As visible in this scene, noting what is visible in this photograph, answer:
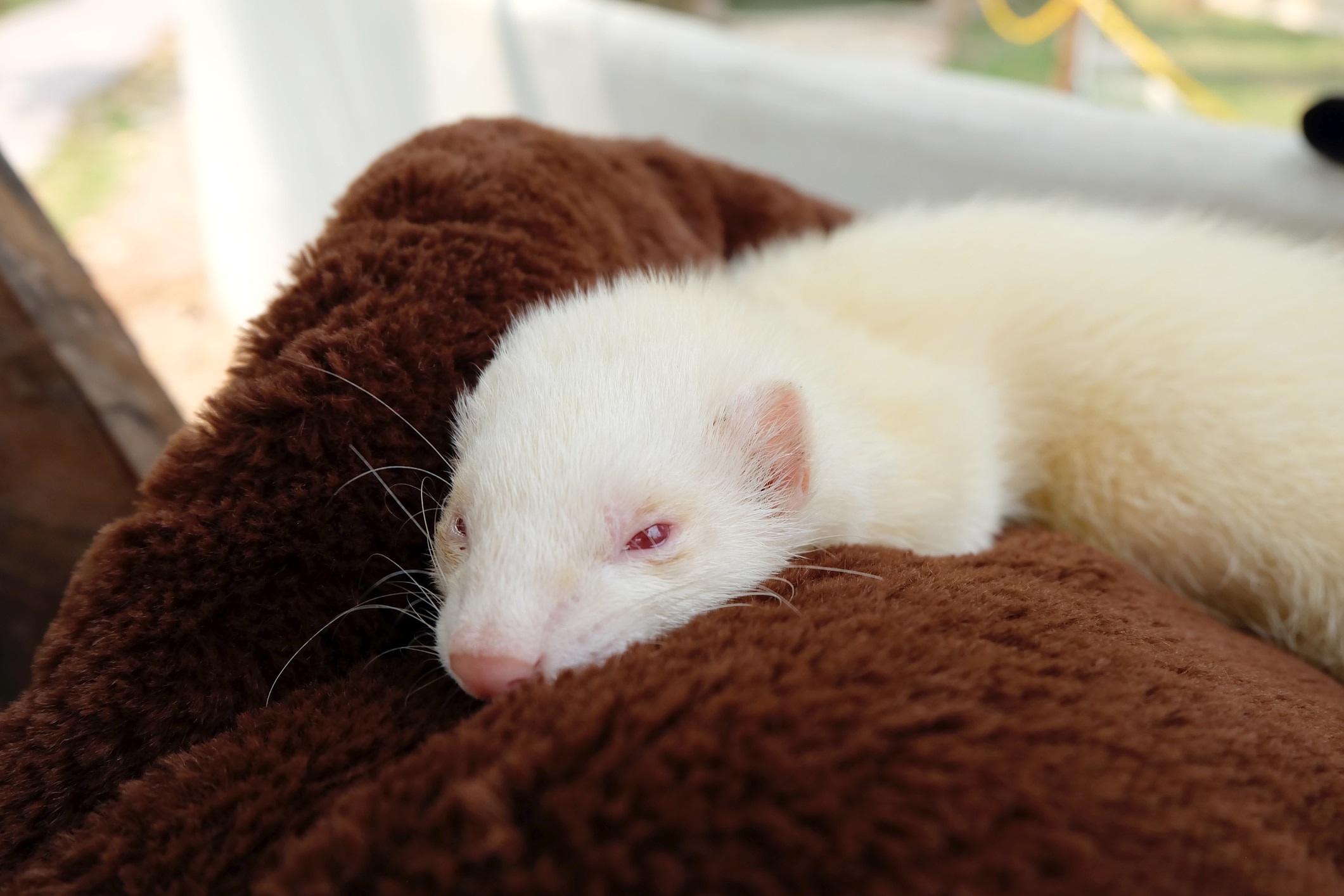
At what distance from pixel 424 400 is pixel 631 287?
235mm

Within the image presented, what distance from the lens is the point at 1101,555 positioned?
0.92m

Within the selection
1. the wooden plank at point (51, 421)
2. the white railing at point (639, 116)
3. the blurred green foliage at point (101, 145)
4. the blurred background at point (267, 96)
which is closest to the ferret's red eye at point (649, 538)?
the wooden plank at point (51, 421)

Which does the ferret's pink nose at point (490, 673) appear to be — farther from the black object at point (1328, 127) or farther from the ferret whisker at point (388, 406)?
the black object at point (1328, 127)

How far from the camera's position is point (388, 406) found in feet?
2.57

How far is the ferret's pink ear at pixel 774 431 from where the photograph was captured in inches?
31.4

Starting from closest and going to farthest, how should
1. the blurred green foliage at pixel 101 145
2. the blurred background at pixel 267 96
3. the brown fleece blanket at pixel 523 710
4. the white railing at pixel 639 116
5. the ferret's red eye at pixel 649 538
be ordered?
the brown fleece blanket at pixel 523 710, the ferret's red eye at pixel 649 538, the white railing at pixel 639 116, the blurred background at pixel 267 96, the blurred green foliage at pixel 101 145

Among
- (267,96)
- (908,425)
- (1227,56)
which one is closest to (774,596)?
(908,425)

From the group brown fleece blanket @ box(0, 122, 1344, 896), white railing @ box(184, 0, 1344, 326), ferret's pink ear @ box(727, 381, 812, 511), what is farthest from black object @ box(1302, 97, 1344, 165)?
ferret's pink ear @ box(727, 381, 812, 511)

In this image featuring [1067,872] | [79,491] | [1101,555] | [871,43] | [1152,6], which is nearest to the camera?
[1067,872]

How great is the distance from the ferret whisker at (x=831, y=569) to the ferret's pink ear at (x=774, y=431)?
7cm

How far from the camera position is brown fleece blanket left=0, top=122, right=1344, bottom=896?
1.49ft

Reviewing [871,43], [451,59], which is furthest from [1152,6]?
[451,59]

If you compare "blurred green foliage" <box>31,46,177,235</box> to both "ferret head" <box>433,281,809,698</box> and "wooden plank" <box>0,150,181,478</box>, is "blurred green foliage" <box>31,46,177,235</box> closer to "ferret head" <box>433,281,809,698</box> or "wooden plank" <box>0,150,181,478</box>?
"wooden plank" <box>0,150,181,478</box>

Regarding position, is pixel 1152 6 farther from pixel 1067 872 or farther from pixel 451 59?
pixel 1067 872
